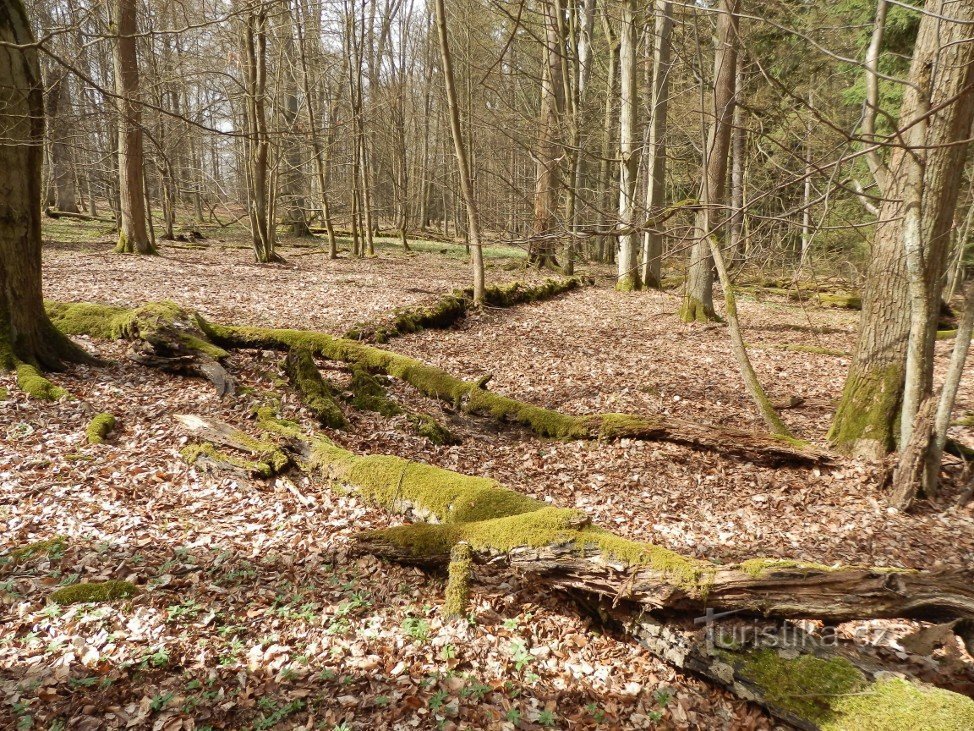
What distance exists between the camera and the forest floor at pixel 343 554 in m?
3.22

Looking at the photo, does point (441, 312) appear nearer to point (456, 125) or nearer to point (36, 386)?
point (456, 125)

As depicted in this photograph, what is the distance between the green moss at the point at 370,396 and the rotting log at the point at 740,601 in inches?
120

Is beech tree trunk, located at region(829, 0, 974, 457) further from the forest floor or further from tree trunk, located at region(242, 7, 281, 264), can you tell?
tree trunk, located at region(242, 7, 281, 264)

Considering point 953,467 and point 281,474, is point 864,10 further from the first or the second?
point 281,474

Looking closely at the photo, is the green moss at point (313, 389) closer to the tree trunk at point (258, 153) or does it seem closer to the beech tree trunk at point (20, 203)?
the beech tree trunk at point (20, 203)

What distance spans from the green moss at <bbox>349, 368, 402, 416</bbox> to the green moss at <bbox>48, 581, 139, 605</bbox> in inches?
146

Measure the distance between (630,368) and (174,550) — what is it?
7198mm

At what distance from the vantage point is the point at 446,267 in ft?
68.1

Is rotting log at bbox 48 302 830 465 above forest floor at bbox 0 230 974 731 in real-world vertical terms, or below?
above

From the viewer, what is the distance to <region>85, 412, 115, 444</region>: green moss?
18.3 feet

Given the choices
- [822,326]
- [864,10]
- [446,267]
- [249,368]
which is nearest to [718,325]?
[822,326]

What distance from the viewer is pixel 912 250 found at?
4758 millimetres

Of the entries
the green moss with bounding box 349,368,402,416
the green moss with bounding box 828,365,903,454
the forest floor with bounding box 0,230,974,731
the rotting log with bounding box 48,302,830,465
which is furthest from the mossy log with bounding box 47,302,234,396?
the green moss with bounding box 828,365,903,454

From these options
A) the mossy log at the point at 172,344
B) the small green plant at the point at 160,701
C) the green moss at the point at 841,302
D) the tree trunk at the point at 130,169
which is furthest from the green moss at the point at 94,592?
the green moss at the point at 841,302
